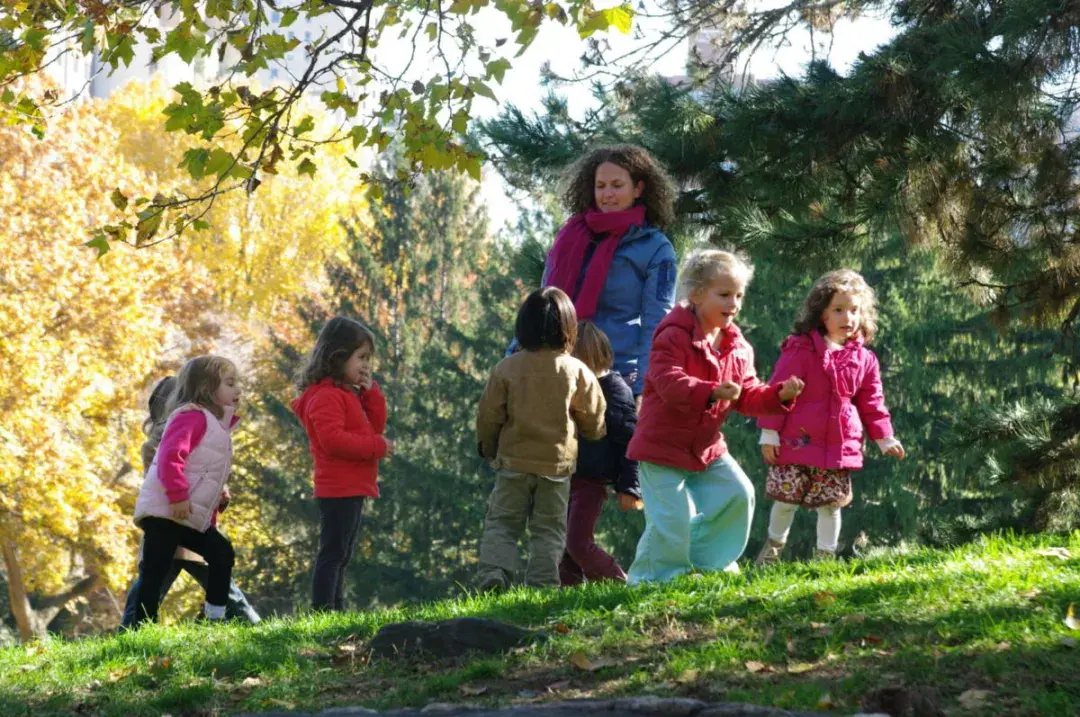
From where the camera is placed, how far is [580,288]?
7.53m

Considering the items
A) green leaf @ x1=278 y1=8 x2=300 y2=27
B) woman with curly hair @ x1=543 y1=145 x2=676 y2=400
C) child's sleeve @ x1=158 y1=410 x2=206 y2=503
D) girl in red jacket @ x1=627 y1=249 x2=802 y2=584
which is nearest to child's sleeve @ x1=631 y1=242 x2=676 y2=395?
woman with curly hair @ x1=543 y1=145 x2=676 y2=400

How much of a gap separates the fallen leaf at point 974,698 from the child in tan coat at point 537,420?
2926 mm

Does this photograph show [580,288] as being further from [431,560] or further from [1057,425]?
[431,560]

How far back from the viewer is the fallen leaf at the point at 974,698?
168 inches

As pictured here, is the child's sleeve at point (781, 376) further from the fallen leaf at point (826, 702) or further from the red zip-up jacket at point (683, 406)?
the fallen leaf at point (826, 702)

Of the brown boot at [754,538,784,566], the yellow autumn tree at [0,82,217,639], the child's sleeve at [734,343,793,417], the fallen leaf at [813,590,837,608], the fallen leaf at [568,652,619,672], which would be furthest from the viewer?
the yellow autumn tree at [0,82,217,639]

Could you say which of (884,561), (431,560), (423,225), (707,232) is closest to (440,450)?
(431,560)

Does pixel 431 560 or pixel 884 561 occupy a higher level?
pixel 884 561

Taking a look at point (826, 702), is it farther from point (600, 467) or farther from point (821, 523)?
point (821, 523)

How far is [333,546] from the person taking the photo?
7.81m

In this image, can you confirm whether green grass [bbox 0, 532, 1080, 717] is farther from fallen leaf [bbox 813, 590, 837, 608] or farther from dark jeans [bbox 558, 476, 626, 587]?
dark jeans [bbox 558, 476, 626, 587]

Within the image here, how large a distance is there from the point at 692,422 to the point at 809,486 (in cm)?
119

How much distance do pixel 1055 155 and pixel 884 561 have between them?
2731mm

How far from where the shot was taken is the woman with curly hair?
24.6 ft
